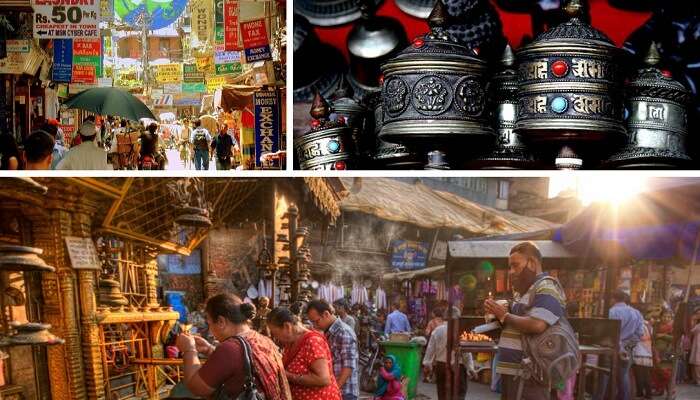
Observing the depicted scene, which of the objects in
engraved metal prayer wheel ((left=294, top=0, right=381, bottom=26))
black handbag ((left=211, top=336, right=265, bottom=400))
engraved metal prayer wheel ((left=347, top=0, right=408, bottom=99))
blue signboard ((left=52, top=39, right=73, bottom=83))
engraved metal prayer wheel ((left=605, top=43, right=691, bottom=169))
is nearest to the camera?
black handbag ((left=211, top=336, right=265, bottom=400))

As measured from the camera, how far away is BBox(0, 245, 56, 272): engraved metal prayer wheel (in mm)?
4891

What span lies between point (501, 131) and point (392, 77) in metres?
0.56

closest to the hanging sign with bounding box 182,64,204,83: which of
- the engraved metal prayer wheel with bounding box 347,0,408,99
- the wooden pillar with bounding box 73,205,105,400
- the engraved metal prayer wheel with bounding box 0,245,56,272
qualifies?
the engraved metal prayer wheel with bounding box 347,0,408,99

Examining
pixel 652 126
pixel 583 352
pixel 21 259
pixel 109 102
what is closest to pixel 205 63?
pixel 109 102

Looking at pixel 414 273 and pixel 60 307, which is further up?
pixel 414 273

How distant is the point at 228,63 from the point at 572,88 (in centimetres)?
175

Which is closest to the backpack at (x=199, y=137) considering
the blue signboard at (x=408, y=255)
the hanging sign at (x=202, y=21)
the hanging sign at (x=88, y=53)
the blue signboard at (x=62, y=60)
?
the hanging sign at (x=202, y=21)

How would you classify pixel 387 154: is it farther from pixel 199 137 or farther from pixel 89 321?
pixel 89 321

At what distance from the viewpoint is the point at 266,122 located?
5.78 metres

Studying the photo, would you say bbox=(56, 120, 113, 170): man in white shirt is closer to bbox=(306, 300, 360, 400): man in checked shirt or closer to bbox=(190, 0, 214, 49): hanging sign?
bbox=(190, 0, 214, 49): hanging sign

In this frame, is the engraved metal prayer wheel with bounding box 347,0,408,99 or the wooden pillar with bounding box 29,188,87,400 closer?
the wooden pillar with bounding box 29,188,87,400

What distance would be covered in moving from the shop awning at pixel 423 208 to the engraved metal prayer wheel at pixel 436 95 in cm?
25

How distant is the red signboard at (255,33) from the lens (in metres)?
5.75

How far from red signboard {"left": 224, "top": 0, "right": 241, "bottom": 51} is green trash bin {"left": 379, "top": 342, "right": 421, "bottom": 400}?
1752 mm
